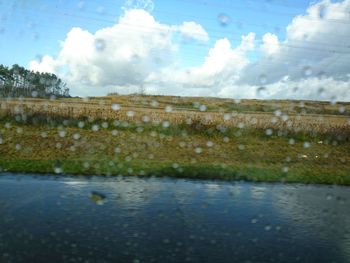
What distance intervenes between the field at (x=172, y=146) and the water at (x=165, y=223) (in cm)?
252

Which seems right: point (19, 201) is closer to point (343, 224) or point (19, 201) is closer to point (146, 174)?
point (146, 174)

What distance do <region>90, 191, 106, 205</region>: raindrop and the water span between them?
20mm

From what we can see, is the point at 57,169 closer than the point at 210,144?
Yes

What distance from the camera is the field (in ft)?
47.8

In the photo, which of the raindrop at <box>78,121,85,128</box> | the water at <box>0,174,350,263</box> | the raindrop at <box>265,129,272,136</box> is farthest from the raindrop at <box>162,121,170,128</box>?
the water at <box>0,174,350,263</box>

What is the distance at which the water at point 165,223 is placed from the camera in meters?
6.06

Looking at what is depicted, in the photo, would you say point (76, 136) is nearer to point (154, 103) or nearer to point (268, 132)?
point (268, 132)

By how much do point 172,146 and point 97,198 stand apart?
10023mm

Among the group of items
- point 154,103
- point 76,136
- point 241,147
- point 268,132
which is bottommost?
point 241,147

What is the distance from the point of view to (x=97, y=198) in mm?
9617

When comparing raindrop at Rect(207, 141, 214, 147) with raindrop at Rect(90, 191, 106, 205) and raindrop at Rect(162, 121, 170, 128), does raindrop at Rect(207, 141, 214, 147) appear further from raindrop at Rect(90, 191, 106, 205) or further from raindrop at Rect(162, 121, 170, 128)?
raindrop at Rect(90, 191, 106, 205)

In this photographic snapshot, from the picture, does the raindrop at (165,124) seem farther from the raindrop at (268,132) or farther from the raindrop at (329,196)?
the raindrop at (329,196)

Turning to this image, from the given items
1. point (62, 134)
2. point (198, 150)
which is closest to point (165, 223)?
point (198, 150)

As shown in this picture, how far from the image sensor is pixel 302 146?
70.8ft
